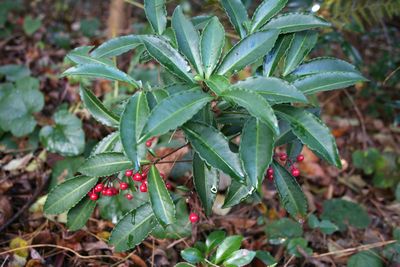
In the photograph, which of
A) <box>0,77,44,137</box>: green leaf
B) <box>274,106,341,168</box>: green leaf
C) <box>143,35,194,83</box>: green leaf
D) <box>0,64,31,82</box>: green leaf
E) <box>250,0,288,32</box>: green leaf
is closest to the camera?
<box>274,106,341,168</box>: green leaf

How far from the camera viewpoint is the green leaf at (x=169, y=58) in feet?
3.78

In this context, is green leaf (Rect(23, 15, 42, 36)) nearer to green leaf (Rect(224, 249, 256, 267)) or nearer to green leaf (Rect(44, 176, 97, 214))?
green leaf (Rect(44, 176, 97, 214))

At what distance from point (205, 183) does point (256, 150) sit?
31 cm

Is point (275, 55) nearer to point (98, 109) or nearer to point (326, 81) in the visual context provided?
point (326, 81)

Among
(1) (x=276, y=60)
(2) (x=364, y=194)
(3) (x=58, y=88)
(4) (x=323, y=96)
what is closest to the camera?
(1) (x=276, y=60)

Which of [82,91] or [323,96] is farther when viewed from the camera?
[323,96]

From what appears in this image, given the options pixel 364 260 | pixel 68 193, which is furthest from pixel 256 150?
pixel 364 260

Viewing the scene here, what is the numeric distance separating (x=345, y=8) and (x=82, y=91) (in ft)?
5.10

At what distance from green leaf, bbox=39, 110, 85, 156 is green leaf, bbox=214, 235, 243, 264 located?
2.89ft

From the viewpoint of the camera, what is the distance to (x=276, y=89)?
3.40ft

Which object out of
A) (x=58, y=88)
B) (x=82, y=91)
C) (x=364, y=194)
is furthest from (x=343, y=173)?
(x=58, y=88)

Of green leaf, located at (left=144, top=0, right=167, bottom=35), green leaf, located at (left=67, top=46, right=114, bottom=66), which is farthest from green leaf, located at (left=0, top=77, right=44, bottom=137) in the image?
green leaf, located at (left=144, top=0, right=167, bottom=35)

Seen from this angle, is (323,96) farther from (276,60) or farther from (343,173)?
(276,60)

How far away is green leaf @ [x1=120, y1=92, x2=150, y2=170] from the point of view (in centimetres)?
100
